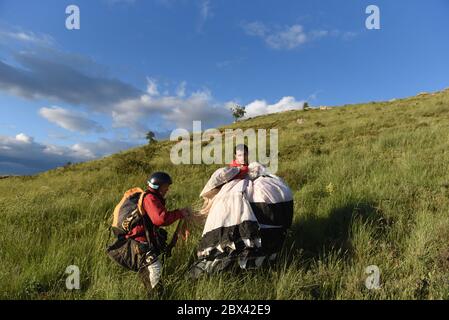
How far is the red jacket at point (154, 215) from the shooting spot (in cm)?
448

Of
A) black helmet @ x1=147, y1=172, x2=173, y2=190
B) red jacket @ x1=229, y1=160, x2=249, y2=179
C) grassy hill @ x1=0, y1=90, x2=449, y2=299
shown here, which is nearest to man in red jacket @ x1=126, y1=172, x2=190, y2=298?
black helmet @ x1=147, y1=172, x2=173, y2=190

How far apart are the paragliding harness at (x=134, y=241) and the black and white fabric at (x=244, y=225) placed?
0.56 m

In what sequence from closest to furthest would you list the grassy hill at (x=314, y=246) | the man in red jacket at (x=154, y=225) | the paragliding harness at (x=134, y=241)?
1. the grassy hill at (x=314, y=246)
2. the man in red jacket at (x=154, y=225)
3. the paragliding harness at (x=134, y=241)

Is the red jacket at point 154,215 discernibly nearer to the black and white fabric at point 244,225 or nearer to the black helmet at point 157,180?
the black helmet at point 157,180

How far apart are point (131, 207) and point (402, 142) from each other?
10.6 meters

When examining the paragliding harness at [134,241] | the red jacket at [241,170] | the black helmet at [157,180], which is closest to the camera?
the paragliding harness at [134,241]

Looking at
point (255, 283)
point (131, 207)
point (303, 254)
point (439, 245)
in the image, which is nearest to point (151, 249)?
point (131, 207)

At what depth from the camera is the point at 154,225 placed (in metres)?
4.66

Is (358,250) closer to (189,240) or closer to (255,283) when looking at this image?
(255,283)

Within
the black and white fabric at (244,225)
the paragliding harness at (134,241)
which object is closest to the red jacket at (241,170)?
the black and white fabric at (244,225)

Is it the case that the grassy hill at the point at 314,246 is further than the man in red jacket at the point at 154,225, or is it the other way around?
the man in red jacket at the point at 154,225

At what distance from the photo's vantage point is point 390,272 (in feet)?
15.2

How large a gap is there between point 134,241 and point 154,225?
295 mm

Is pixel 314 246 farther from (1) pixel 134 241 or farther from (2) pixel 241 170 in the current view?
(1) pixel 134 241
